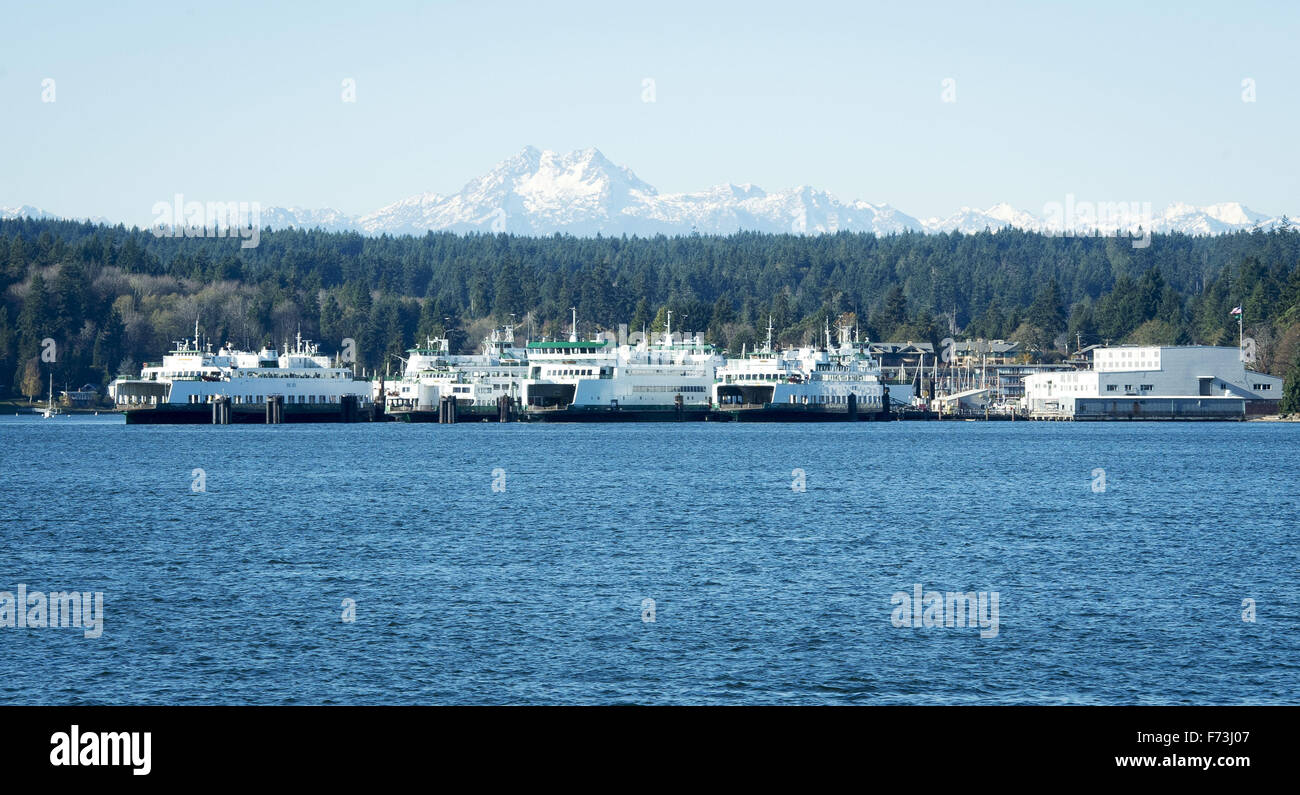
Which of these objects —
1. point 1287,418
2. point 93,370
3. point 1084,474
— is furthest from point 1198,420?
point 93,370

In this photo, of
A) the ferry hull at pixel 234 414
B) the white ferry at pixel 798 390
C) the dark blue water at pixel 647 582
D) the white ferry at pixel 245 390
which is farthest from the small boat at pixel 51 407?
the dark blue water at pixel 647 582

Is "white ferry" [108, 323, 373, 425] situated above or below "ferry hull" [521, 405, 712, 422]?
above

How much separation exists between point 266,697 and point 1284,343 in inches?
6229

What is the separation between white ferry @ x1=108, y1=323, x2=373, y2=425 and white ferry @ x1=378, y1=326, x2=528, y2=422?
18.7 feet

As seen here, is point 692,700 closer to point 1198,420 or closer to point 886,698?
point 886,698

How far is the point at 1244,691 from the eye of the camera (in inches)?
893

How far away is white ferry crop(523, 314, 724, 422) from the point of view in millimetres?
155750

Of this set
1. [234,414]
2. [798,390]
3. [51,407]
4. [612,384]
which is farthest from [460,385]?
[51,407]

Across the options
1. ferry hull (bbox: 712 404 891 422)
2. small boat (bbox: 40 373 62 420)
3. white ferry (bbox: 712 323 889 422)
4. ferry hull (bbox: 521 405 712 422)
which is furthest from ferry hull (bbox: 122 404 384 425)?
white ferry (bbox: 712 323 889 422)

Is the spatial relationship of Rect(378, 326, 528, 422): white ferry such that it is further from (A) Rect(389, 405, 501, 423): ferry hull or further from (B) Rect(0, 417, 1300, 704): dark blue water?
(B) Rect(0, 417, 1300, 704): dark blue water

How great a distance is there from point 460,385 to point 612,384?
56.1 ft

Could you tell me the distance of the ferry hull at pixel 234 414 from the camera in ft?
471

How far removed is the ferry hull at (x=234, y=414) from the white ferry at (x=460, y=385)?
7.26m

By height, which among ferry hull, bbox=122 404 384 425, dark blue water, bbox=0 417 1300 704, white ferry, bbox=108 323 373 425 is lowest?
dark blue water, bbox=0 417 1300 704
